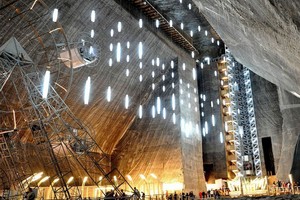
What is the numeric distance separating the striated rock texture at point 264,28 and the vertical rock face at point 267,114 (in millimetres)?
22694

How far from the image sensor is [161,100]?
24.0 m

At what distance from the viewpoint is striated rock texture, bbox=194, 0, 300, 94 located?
3.13 metres

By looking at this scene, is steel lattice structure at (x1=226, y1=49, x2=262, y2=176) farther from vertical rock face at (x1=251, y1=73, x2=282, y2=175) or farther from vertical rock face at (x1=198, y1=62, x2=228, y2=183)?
vertical rock face at (x1=198, y1=62, x2=228, y2=183)

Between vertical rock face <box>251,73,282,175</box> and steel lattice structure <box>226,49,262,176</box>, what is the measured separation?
6.05 ft

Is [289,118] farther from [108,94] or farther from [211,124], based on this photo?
[211,124]

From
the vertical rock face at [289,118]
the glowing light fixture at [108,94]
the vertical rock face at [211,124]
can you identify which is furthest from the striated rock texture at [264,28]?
the vertical rock face at [211,124]

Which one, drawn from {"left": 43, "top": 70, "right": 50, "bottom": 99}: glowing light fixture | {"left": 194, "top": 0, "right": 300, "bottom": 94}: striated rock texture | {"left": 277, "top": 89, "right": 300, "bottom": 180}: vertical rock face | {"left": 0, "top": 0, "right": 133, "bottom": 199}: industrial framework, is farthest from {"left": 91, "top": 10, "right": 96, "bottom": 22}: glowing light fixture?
{"left": 194, "top": 0, "right": 300, "bottom": 94}: striated rock texture

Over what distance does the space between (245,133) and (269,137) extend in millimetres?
2727

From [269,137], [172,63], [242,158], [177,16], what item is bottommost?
[242,158]

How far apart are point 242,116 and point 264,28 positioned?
78.0ft

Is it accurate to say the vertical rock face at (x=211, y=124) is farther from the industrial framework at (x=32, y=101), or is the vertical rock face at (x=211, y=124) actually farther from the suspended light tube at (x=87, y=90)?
the industrial framework at (x=32, y=101)

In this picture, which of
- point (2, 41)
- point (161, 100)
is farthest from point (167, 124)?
point (2, 41)

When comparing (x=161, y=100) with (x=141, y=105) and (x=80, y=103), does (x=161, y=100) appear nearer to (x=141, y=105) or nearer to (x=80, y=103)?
(x=141, y=105)

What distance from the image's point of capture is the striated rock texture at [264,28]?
3126mm
